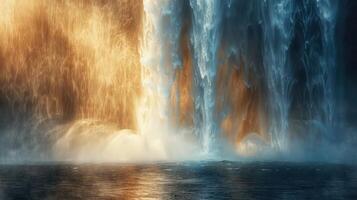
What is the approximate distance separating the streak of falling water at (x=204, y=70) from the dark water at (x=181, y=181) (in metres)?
17.7

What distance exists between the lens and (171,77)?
119062 mm

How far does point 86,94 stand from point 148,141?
1551 centimetres

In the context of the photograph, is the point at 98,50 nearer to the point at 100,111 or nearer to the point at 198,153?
the point at 100,111

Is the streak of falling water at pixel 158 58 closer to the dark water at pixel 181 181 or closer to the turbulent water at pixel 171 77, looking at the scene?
the turbulent water at pixel 171 77

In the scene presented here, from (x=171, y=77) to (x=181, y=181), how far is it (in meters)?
45.0

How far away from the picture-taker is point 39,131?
123938 millimetres

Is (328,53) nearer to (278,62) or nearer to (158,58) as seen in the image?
(278,62)

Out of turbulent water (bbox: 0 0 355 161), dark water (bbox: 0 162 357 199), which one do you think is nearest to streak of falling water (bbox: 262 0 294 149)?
A: turbulent water (bbox: 0 0 355 161)

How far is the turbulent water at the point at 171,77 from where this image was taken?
119m

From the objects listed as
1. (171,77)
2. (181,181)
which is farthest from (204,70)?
(181,181)

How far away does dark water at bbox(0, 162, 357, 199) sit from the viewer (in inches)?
2496

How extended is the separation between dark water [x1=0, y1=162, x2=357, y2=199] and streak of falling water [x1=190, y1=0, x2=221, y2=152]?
57.9 feet

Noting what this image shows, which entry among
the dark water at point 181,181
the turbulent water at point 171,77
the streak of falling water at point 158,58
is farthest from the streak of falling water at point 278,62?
the dark water at point 181,181

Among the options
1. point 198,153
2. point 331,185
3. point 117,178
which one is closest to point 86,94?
point 198,153
